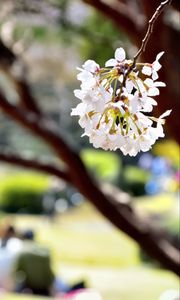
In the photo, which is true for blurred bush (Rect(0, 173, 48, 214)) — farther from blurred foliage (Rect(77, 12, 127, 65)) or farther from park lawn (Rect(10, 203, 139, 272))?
blurred foliage (Rect(77, 12, 127, 65))

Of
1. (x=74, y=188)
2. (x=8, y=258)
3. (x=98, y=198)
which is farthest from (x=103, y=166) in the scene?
(x=98, y=198)

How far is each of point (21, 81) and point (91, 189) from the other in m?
1.01

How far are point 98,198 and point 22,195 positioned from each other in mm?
7009

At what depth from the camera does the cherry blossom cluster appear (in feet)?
4.15

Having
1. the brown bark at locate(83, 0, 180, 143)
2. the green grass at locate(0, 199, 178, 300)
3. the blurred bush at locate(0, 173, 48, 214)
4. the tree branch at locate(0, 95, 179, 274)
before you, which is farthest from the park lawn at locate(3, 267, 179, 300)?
the blurred bush at locate(0, 173, 48, 214)

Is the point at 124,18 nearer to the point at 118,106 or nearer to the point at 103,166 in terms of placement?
the point at 118,106

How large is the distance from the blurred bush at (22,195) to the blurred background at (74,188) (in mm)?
13

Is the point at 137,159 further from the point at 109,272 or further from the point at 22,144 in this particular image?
Result: the point at 109,272

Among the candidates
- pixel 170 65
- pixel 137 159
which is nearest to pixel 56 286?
pixel 170 65

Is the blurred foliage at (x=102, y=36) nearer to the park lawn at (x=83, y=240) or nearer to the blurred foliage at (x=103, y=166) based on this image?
the park lawn at (x=83, y=240)

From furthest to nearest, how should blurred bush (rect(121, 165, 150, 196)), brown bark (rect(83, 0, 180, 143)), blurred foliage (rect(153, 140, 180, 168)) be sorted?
blurred bush (rect(121, 165, 150, 196)) < blurred foliage (rect(153, 140, 180, 168)) < brown bark (rect(83, 0, 180, 143))

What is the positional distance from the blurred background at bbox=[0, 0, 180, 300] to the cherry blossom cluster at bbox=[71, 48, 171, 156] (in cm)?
174

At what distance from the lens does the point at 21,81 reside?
4480 mm

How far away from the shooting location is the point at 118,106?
4.12 feet
